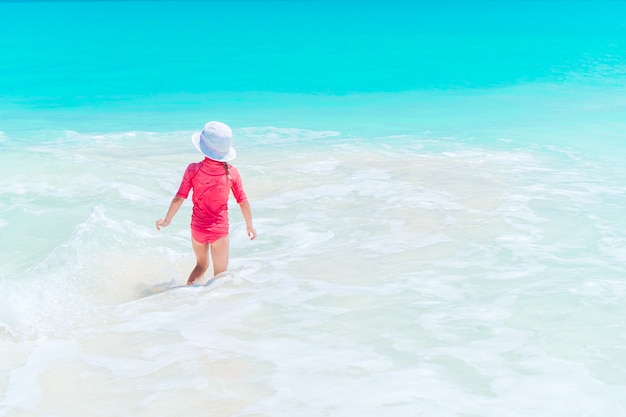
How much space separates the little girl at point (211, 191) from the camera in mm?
4875

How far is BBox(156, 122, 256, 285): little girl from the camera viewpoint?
4.88m

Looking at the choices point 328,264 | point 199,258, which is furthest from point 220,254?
point 328,264

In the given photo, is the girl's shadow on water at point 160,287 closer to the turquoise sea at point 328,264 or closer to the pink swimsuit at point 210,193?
the turquoise sea at point 328,264

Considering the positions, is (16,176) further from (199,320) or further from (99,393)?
(99,393)

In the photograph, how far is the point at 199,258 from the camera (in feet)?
17.5

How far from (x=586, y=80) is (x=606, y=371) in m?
19.9

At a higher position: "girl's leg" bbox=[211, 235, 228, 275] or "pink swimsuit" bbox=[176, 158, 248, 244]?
"pink swimsuit" bbox=[176, 158, 248, 244]

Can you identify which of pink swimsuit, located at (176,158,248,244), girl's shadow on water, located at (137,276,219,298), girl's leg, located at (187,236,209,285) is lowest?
girl's shadow on water, located at (137,276,219,298)

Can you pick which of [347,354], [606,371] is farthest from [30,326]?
[606,371]

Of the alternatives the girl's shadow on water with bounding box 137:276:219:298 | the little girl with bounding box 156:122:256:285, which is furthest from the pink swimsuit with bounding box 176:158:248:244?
the girl's shadow on water with bounding box 137:276:219:298

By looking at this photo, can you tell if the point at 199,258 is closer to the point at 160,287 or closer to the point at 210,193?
the point at 160,287

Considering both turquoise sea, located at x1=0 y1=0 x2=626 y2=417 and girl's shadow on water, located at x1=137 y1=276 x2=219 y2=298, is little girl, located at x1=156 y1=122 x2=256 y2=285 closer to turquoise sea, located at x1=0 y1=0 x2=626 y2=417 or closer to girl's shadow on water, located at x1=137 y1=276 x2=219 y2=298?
girl's shadow on water, located at x1=137 y1=276 x2=219 y2=298

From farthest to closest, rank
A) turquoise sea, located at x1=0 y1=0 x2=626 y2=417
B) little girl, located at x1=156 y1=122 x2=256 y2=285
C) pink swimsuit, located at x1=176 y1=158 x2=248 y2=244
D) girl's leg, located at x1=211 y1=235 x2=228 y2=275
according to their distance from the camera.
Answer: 1. girl's leg, located at x1=211 y1=235 x2=228 y2=275
2. pink swimsuit, located at x1=176 y1=158 x2=248 y2=244
3. little girl, located at x1=156 y1=122 x2=256 y2=285
4. turquoise sea, located at x1=0 y1=0 x2=626 y2=417

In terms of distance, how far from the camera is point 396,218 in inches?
293
